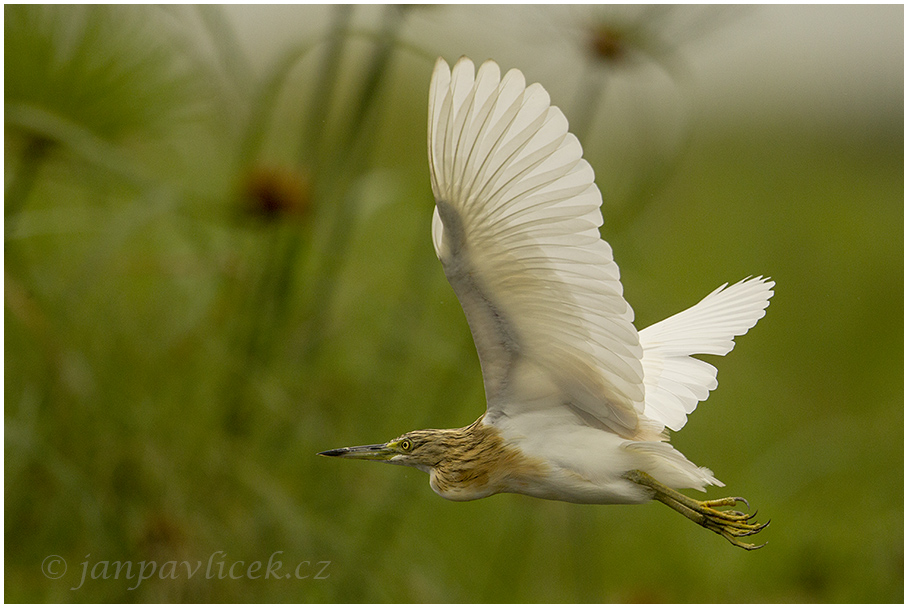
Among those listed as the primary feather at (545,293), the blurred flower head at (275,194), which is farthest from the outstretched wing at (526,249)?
the blurred flower head at (275,194)

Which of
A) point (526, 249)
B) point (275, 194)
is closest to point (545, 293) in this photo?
point (526, 249)

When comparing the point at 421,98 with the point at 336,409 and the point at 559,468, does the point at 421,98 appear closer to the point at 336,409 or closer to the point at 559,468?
the point at 336,409

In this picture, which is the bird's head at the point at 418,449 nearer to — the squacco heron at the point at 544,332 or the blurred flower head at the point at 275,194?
the squacco heron at the point at 544,332

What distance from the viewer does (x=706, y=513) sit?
36 centimetres

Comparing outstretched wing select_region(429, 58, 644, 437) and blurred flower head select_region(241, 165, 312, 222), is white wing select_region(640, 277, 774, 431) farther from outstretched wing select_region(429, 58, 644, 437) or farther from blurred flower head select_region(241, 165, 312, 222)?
blurred flower head select_region(241, 165, 312, 222)

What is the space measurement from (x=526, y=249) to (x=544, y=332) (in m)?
0.05

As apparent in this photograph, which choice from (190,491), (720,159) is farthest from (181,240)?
(720,159)

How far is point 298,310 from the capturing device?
756 mm

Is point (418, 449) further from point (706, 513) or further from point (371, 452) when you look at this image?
point (706, 513)

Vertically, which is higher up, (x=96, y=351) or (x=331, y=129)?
(x=331, y=129)

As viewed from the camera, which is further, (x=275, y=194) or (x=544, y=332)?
(x=275, y=194)

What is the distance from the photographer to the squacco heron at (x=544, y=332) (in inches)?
11.7

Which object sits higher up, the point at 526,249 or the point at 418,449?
the point at 526,249

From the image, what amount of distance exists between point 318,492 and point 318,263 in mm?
256
